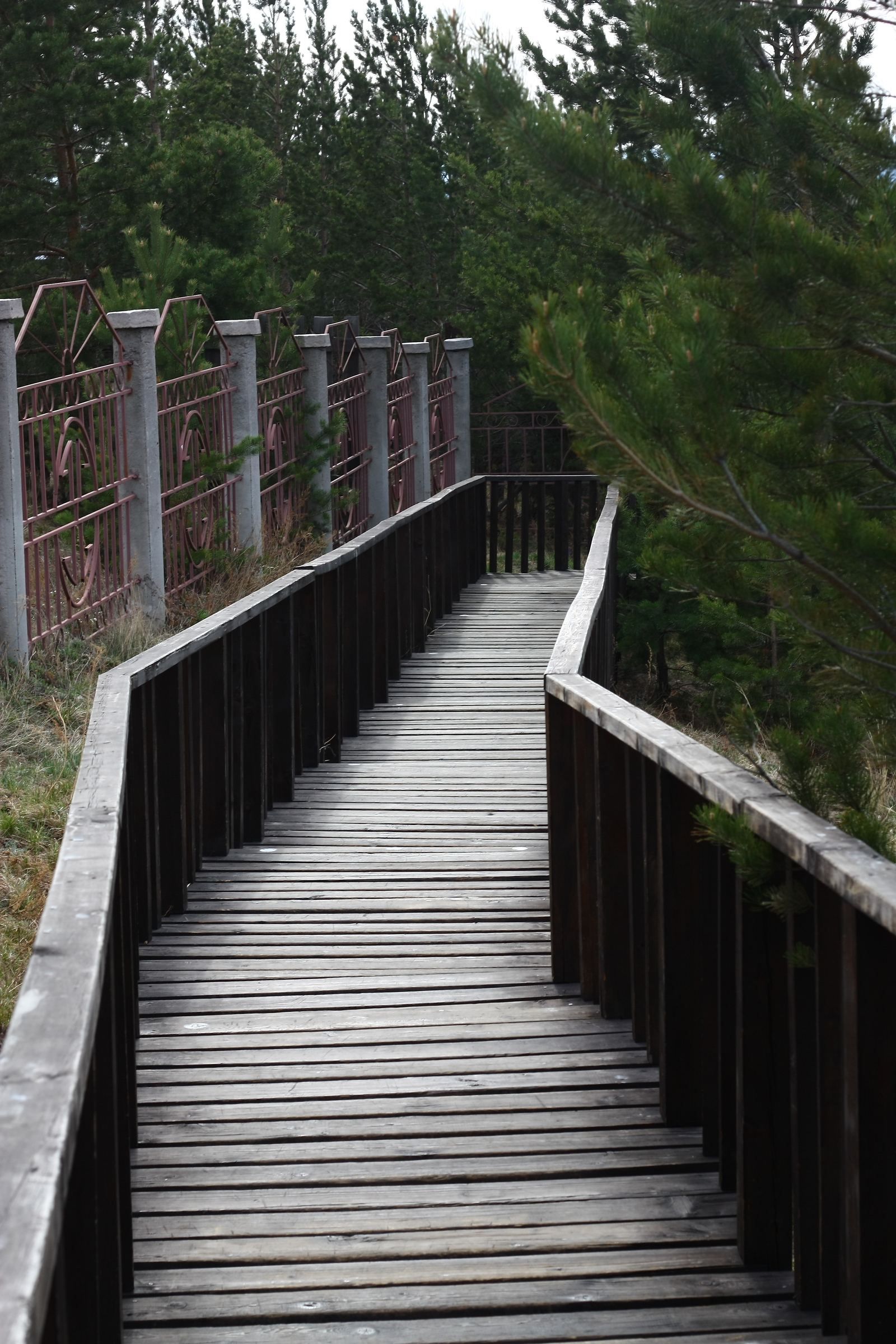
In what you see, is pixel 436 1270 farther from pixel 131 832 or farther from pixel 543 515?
pixel 543 515

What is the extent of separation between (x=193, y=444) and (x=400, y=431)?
6322 millimetres

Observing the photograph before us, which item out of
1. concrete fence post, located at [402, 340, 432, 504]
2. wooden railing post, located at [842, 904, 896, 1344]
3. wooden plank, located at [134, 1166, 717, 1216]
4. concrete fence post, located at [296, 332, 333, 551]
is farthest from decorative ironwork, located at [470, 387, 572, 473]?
wooden railing post, located at [842, 904, 896, 1344]

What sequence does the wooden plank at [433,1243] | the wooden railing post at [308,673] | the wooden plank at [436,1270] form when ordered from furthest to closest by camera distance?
1. the wooden railing post at [308,673]
2. the wooden plank at [433,1243]
3. the wooden plank at [436,1270]

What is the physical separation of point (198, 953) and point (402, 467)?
12346mm

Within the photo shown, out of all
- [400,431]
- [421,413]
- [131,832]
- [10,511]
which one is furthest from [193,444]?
[131,832]

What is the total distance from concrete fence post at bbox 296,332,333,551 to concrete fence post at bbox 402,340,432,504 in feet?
10.3

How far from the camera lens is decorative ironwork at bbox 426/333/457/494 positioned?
18375mm

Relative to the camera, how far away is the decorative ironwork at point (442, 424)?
723 inches

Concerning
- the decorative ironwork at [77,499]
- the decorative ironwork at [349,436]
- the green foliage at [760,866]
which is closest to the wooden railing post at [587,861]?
the green foliage at [760,866]

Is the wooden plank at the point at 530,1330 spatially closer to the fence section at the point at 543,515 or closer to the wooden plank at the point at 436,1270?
the wooden plank at the point at 436,1270

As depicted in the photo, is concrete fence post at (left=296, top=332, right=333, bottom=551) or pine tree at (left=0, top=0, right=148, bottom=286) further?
pine tree at (left=0, top=0, right=148, bottom=286)

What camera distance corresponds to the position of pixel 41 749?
257 inches

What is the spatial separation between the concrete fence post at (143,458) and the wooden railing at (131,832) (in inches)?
54.9

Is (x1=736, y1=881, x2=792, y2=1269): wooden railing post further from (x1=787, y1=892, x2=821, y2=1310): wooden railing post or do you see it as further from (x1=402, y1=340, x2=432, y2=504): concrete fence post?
(x1=402, y1=340, x2=432, y2=504): concrete fence post
